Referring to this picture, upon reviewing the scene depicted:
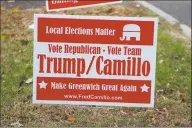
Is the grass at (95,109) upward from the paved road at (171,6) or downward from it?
downward

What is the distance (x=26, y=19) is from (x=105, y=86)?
5734 mm

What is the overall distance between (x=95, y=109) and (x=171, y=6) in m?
7.95

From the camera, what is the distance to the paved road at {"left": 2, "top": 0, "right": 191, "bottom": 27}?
39.0 feet

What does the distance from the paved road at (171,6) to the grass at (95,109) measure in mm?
2121

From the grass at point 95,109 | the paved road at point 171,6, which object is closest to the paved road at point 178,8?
the paved road at point 171,6

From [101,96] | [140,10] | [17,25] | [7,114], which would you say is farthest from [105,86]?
[140,10]

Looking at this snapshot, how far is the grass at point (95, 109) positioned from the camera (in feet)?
18.8

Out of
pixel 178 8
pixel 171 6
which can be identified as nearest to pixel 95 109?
pixel 178 8

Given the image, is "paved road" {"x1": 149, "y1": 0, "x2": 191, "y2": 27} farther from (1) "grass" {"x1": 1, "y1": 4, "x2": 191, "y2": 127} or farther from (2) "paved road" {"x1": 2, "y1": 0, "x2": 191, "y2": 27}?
(1) "grass" {"x1": 1, "y1": 4, "x2": 191, "y2": 127}

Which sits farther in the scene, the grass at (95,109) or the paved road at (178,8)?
the paved road at (178,8)

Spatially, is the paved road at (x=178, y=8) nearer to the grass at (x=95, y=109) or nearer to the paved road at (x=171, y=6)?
the paved road at (x=171, y=6)

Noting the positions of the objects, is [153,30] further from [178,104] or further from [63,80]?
[178,104]

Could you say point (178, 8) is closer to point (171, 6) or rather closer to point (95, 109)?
point (171, 6)

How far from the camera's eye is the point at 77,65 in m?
4.60
